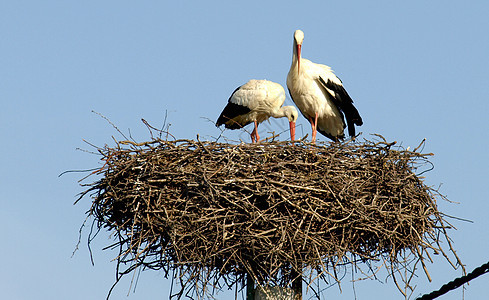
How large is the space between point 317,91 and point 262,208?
3109 mm

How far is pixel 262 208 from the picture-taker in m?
7.23

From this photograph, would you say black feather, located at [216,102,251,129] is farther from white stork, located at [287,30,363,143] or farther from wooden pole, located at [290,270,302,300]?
wooden pole, located at [290,270,302,300]

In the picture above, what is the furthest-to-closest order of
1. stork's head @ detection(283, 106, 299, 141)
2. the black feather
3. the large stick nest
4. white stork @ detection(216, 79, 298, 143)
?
the black feather, white stork @ detection(216, 79, 298, 143), stork's head @ detection(283, 106, 299, 141), the large stick nest

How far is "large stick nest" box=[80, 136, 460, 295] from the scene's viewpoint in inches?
276

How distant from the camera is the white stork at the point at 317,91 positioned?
10008 millimetres

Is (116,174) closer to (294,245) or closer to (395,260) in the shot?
(294,245)

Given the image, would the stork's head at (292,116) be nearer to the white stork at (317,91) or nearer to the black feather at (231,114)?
the white stork at (317,91)

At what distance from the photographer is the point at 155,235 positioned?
23.5 ft

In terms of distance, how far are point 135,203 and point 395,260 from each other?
86.5 inches

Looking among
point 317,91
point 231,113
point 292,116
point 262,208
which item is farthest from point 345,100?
point 262,208

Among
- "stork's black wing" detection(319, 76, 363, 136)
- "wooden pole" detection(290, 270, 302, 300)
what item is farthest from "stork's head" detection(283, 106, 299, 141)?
"wooden pole" detection(290, 270, 302, 300)

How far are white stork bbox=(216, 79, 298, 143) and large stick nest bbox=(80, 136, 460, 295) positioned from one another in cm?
233

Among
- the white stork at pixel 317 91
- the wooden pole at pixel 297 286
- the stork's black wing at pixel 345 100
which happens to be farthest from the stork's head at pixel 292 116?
the wooden pole at pixel 297 286

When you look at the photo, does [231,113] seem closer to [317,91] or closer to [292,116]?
[292,116]
